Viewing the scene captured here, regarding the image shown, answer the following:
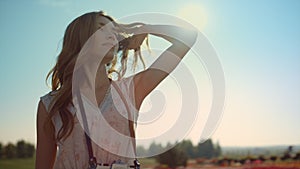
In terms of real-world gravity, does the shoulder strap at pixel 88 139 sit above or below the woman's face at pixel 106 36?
below

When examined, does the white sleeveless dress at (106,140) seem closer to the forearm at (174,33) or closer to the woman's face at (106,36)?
the woman's face at (106,36)

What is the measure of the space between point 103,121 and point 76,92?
0.48ft

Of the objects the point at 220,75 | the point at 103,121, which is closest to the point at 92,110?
the point at 103,121

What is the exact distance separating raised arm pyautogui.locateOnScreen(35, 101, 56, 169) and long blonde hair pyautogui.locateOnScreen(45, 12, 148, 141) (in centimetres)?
3

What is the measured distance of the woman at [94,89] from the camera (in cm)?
163

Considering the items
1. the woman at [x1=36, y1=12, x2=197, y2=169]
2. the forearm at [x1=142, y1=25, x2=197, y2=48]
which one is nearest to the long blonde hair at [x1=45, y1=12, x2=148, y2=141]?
the woman at [x1=36, y1=12, x2=197, y2=169]

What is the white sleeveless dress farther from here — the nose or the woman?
the nose

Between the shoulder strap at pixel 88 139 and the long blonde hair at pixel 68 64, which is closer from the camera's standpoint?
the shoulder strap at pixel 88 139

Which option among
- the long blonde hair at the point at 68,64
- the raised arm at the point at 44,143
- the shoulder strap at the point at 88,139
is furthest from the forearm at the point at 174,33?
the raised arm at the point at 44,143

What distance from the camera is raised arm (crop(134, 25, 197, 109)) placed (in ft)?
5.58

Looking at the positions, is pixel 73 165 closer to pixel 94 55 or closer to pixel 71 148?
pixel 71 148

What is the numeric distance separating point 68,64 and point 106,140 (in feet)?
0.98

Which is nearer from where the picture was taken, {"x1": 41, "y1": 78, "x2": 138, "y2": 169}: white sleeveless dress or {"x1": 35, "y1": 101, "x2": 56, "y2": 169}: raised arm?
{"x1": 41, "y1": 78, "x2": 138, "y2": 169}: white sleeveless dress

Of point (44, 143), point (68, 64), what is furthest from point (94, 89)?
point (44, 143)
